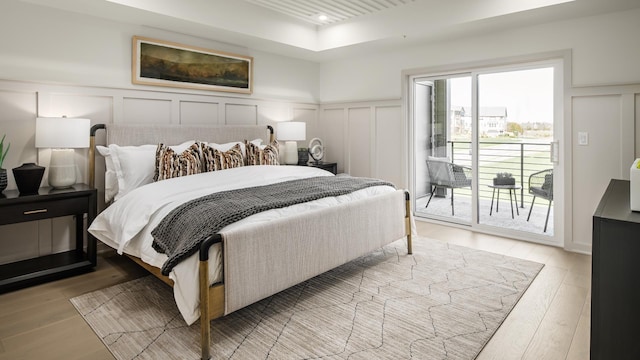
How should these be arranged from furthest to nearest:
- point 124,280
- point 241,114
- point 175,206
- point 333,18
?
point 241,114, point 333,18, point 124,280, point 175,206

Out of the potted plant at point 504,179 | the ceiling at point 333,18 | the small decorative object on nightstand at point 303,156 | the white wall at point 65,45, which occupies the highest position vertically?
the ceiling at point 333,18

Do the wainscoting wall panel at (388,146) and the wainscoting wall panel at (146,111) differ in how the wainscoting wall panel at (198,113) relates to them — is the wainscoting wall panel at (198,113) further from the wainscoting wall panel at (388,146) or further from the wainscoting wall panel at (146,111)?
the wainscoting wall panel at (388,146)

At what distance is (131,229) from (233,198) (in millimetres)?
756

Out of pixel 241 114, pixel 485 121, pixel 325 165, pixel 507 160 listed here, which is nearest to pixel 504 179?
pixel 507 160

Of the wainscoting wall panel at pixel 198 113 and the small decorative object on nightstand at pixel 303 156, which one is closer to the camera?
the wainscoting wall panel at pixel 198 113

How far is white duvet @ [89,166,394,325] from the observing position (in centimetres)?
211

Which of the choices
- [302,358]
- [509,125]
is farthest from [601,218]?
[509,125]

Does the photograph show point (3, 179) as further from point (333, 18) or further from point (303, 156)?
point (333, 18)

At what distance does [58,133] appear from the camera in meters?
3.12

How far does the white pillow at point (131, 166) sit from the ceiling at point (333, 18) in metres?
1.28

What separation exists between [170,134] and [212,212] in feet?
6.62

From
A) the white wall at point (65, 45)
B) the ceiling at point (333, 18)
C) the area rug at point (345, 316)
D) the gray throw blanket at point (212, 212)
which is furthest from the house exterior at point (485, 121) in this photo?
the white wall at point (65, 45)

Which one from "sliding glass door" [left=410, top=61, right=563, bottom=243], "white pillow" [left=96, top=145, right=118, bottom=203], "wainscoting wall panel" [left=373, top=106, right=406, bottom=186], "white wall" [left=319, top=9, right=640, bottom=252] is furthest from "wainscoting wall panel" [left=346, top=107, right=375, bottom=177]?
"white pillow" [left=96, top=145, right=118, bottom=203]

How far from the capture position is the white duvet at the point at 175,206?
2109 mm
